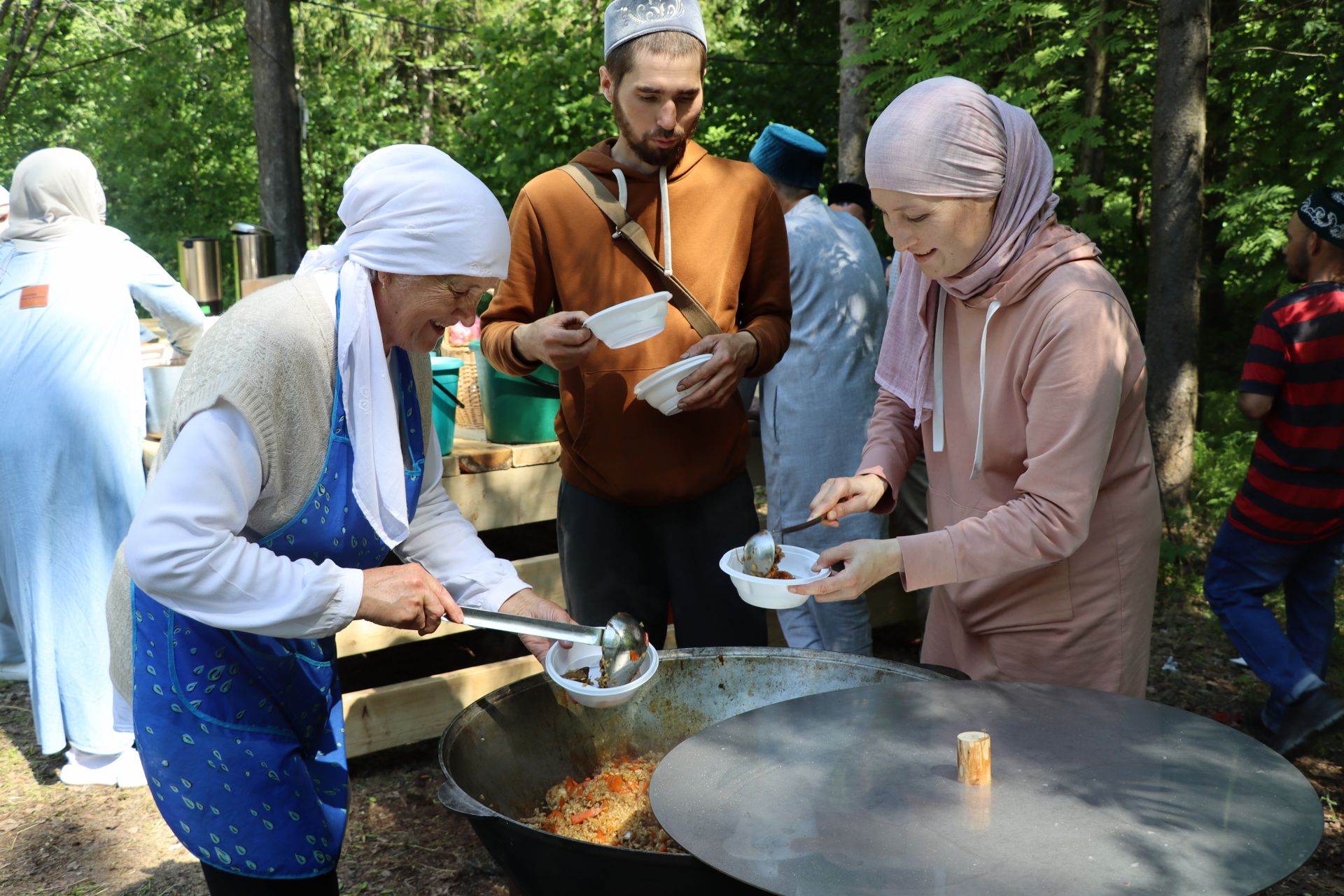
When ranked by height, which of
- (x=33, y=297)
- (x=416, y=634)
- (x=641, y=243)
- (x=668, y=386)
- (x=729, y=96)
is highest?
(x=729, y=96)

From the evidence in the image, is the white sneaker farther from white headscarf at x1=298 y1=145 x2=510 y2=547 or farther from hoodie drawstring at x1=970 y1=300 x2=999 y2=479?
hoodie drawstring at x1=970 y1=300 x2=999 y2=479

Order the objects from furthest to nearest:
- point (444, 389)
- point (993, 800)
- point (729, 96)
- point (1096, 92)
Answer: point (729, 96) → point (1096, 92) → point (444, 389) → point (993, 800)

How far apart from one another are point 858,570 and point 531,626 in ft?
1.85

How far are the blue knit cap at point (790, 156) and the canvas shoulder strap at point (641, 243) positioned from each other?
145 centimetres

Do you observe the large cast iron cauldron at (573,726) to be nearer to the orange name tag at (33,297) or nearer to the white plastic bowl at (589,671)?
the white plastic bowl at (589,671)

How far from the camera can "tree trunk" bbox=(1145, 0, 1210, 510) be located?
16.1 feet

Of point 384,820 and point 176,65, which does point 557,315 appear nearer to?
point 384,820

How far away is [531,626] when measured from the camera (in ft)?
5.99

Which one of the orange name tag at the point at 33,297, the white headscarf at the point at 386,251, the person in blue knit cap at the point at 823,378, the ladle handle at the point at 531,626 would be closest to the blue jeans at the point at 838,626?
the person in blue knit cap at the point at 823,378

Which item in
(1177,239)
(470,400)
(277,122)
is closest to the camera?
(470,400)

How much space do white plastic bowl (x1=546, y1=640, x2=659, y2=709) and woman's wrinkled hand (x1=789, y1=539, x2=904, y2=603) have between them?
0.29m

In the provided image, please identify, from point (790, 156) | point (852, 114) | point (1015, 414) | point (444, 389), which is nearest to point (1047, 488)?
point (1015, 414)

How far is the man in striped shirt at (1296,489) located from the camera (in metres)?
3.69

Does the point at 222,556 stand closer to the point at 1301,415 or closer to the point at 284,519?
the point at 284,519
